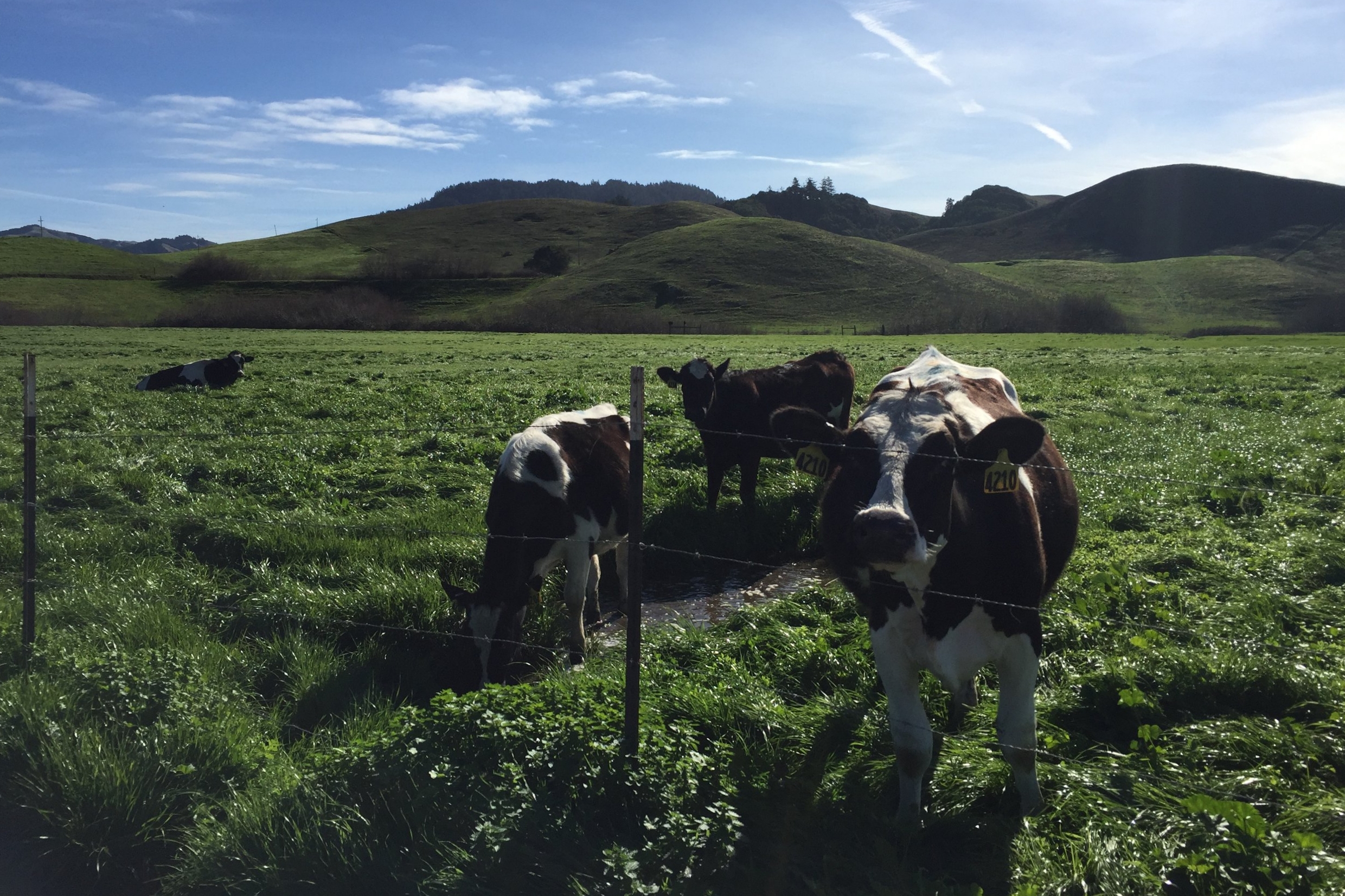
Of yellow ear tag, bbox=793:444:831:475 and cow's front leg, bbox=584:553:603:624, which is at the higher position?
yellow ear tag, bbox=793:444:831:475

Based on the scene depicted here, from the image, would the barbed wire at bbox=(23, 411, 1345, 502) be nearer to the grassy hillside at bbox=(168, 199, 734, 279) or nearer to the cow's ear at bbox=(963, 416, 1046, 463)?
the cow's ear at bbox=(963, 416, 1046, 463)

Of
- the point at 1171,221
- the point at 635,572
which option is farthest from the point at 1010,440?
the point at 1171,221

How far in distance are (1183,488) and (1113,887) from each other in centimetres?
805

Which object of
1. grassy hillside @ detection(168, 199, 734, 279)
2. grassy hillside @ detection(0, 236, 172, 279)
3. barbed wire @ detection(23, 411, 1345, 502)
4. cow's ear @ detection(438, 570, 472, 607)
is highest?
grassy hillside @ detection(168, 199, 734, 279)

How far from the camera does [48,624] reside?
6.02 metres

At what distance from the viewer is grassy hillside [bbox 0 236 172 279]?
95.7 m

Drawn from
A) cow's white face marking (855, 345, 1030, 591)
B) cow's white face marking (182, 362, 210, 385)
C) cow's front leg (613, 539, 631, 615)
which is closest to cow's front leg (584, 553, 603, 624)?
cow's front leg (613, 539, 631, 615)

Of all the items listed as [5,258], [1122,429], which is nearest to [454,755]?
[1122,429]

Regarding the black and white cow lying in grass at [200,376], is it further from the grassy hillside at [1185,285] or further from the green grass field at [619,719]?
the grassy hillside at [1185,285]

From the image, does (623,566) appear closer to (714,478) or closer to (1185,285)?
(714,478)

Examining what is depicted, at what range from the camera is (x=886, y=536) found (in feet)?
11.5

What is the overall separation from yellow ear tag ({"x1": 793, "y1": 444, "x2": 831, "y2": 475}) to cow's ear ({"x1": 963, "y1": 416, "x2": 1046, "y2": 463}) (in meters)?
0.74

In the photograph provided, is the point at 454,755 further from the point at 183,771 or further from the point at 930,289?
the point at 930,289

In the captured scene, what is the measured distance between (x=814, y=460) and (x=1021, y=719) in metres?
1.62
